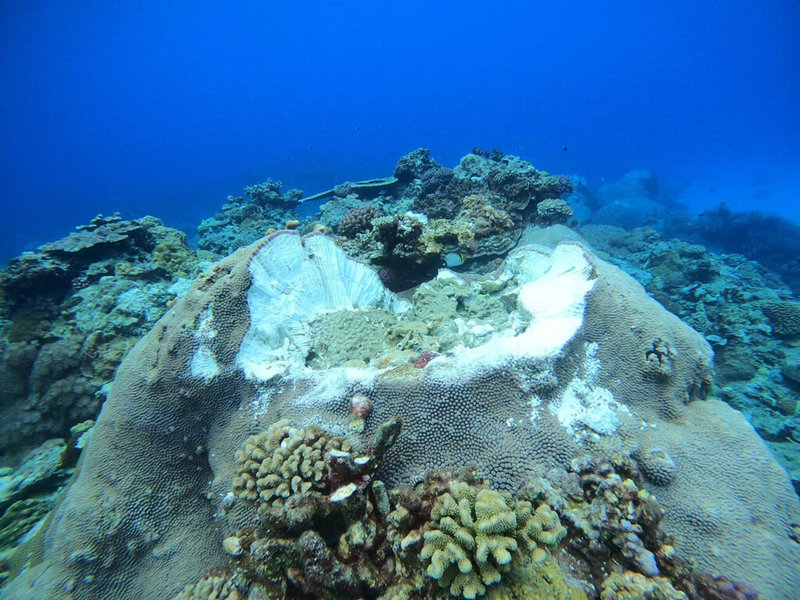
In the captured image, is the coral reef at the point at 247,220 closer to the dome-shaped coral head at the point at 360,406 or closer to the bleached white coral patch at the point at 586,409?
the dome-shaped coral head at the point at 360,406

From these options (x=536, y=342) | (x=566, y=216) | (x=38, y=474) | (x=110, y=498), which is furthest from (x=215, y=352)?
(x=566, y=216)

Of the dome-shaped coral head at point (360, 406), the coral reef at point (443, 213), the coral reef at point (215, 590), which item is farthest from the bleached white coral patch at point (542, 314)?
the coral reef at point (215, 590)

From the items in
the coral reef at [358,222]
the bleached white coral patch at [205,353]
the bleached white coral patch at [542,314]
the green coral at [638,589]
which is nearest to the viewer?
the green coral at [638,589]

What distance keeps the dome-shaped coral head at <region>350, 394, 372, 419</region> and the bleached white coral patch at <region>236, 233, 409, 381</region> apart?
88cm

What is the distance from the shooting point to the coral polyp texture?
2537 millimetres

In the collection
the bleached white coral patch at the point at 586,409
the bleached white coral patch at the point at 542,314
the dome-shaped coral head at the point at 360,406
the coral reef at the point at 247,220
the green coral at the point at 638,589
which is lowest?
the green coral at the point at 638,589

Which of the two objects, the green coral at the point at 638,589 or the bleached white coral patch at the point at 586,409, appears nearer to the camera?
the green coral at the point at 638,589

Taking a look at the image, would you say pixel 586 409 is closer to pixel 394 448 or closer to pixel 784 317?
pixel 394 448

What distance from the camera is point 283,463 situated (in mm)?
2875

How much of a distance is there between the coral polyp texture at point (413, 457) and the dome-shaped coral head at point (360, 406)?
3cm

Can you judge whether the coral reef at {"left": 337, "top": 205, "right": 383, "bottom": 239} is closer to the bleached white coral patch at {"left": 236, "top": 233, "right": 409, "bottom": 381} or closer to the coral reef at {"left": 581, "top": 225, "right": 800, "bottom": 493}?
the bleached white coral patch at {"left": 236, "top": 233, "right": 409, "bottom": 381}

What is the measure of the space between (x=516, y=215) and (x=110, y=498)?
9626 mm

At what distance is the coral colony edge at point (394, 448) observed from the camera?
2537 millimetres

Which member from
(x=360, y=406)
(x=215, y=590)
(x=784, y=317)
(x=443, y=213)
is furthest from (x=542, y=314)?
(x=784, y=317)
